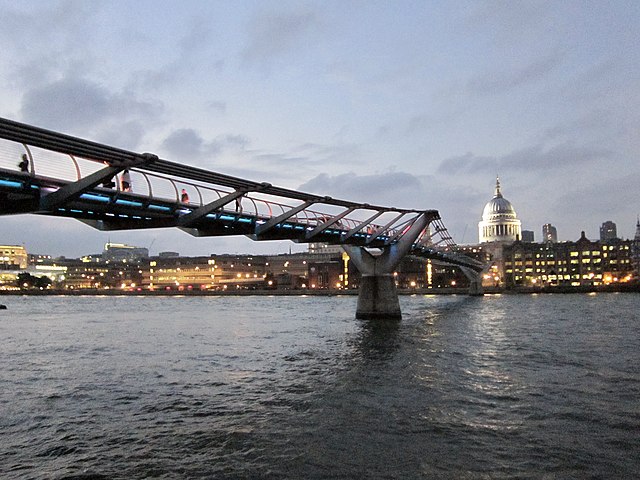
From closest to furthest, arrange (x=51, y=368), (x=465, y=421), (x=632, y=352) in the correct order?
(x=465, y=421) → (x=51, y=368) → (x=632, y=352)

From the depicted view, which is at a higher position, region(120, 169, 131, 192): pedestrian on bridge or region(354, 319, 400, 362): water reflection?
region(120, 169, 131, 192): pedestrian on bridge

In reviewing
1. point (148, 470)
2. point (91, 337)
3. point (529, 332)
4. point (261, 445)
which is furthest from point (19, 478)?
point (529, 332)

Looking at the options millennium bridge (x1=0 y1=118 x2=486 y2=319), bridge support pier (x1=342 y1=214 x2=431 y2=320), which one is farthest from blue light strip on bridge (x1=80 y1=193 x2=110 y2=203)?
bridge support pier (x1=342 y1=214 x2=431 y2=320)

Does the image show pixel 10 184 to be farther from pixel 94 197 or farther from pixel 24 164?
pixel 94 197

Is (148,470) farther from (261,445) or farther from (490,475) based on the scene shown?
(490,475)

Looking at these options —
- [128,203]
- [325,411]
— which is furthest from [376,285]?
[325,411]

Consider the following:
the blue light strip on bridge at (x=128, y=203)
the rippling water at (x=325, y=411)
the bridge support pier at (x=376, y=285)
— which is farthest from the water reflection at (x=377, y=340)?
the blue light strip on bridge at (x=128, y=203)

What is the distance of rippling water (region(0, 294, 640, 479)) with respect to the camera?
13.3 meters

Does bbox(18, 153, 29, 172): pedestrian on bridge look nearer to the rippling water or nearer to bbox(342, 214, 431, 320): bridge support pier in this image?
the rippling water

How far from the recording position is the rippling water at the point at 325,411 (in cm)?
1328

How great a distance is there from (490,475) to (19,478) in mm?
10299

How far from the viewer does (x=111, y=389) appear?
23406mm

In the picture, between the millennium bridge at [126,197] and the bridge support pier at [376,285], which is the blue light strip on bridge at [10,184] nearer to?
the millennium bridge at [126,197]

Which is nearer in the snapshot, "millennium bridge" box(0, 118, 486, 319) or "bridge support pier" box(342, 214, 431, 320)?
"millennium bridge" box(0, 118, 486, 319)
